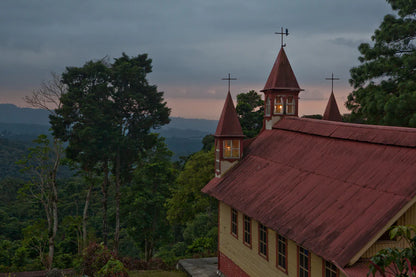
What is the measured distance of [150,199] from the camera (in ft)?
138

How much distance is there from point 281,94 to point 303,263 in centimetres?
1344

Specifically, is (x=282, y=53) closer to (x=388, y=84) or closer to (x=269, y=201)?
(x=388, y=84)

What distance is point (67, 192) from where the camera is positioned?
5538 centimetres

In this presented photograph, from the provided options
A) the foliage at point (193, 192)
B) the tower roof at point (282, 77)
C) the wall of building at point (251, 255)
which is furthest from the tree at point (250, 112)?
the wall of building at point (251, 255)

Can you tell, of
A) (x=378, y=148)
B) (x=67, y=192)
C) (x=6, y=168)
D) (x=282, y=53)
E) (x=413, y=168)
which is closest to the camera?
(x=413, y=168)

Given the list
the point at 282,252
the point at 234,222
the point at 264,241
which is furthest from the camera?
the point at 234,222

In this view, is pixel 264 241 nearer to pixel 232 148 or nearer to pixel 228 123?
pixel 232 148

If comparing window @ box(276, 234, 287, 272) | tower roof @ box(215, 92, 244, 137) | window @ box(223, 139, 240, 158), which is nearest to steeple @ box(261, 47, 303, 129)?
tower roof @ box(215, 92, 244, 137)

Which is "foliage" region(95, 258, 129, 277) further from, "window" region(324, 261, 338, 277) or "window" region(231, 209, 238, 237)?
"window" region(324, 261, 338, 277)

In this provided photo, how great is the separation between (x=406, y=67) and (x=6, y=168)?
10467cm

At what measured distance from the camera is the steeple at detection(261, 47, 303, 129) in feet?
79.3

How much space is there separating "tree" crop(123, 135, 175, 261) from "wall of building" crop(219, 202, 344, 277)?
68.1 feet

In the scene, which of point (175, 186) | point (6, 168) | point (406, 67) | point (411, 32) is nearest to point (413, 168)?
point (406, 67)

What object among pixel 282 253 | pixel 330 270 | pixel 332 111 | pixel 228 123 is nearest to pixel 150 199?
pixel 332 111
